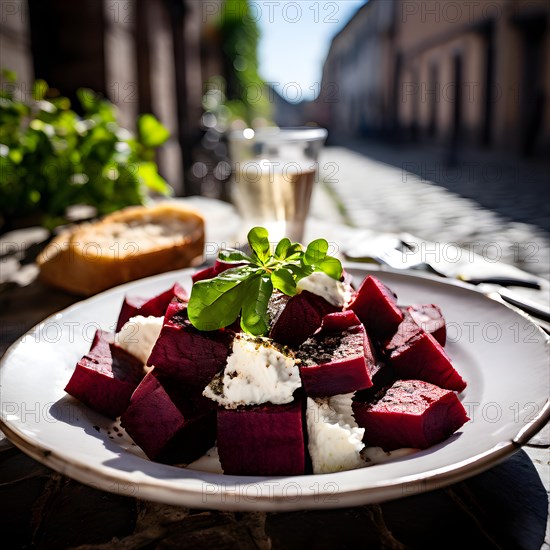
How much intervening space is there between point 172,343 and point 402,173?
31.5 ft

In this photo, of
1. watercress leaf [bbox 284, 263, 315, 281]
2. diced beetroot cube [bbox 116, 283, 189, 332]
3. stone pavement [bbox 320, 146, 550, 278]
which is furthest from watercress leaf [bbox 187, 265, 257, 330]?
stone pavement [bbox 320, 146, 550, 278]

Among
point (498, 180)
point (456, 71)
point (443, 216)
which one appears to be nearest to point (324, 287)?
point (443, 216)

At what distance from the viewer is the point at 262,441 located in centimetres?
96

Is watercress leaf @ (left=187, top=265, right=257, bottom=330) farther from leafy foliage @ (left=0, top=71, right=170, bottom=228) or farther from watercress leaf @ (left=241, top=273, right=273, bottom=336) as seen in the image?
leafy foliage @ (left=0, top=71, right=170, bottom=228)

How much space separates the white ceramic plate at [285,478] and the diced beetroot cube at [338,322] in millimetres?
247

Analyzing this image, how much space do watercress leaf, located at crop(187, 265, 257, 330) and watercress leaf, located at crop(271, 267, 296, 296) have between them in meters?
0.06

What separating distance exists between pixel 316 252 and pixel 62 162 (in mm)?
1815

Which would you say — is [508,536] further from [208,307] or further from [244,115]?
[244,115]

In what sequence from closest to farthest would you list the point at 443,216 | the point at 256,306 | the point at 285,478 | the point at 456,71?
the point at 285,478
the point at 256,306
the point at 443,216
the point at 456,71

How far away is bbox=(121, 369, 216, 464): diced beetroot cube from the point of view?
1021 millimetres

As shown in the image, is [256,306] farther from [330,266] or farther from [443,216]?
[443,216]

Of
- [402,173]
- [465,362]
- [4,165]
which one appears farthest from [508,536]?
[402,173]

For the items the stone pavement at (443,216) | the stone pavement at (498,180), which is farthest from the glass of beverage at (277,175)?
the stone pavement at (498,180)

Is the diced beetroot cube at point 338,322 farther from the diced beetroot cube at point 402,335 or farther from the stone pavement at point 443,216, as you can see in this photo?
the stone pavement at point 443,216
